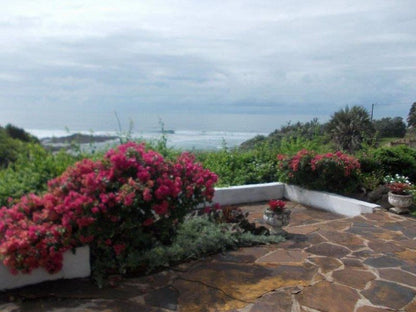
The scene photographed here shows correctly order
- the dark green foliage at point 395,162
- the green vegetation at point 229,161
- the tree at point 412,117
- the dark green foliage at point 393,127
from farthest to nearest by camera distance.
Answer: the dark green foliage at point 393,127, the tree at point 412,117, the dark green foliage at point 395,162, the green vegetation at point 229,161

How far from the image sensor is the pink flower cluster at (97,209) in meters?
3.51

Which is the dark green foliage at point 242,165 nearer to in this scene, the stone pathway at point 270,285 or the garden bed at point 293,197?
the garden bed at point 293,197

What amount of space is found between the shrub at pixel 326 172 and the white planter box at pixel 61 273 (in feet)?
16.5

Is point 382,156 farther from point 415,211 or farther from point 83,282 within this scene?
point 83,282

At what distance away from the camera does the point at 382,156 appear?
28.2 feet

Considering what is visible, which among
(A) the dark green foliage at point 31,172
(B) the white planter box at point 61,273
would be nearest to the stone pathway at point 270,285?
(B) the white planter box at point 61,273

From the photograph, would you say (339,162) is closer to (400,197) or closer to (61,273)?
(400,197)

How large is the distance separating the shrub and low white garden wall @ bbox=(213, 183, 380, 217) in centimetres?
22

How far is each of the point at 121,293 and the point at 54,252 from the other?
0.70m

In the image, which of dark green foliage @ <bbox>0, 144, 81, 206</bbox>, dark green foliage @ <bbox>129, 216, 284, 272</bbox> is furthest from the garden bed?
dark green foliage @ <bbox>0, 144, 81, 206</bbox>

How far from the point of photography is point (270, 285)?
379cm

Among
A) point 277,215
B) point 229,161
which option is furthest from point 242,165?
point 277,215

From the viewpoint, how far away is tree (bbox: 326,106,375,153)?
27.2 m

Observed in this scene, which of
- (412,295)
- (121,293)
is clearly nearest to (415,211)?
(412,295)
